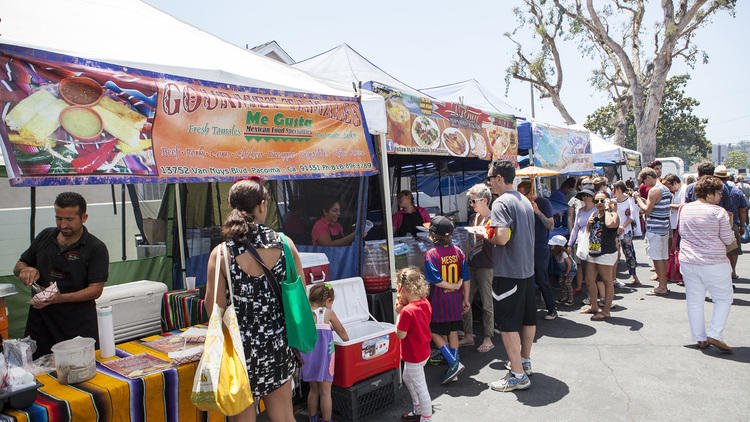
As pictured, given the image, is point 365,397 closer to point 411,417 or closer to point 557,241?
point 411,417

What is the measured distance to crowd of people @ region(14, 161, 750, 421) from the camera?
7.73 feet

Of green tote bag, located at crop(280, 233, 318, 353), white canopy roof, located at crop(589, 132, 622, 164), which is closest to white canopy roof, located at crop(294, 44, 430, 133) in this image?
green tote bag, located at crop(280, 233, 318, 353)

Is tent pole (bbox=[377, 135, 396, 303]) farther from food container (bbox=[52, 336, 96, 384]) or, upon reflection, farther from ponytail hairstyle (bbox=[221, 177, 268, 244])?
food container (bbox=[52, 336, 96, 384])

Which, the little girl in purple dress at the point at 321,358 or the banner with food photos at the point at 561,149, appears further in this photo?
the banner with food photos at the point at 561,149

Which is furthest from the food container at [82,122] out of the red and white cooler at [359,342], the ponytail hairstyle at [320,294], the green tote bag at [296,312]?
the red and white cooler at [359,342]

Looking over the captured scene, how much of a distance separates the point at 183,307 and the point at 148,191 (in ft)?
11.1

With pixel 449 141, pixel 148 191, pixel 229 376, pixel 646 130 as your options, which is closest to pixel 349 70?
pixel 449 141

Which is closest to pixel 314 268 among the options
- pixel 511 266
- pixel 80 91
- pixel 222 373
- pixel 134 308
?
pixel 134 308

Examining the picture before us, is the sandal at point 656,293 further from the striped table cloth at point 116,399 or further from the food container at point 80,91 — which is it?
the food container at point 80,91

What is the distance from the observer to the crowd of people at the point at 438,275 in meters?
2.36

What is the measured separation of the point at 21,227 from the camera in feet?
21.7

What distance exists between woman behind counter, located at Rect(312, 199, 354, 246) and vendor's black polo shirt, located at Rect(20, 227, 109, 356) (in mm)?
2292

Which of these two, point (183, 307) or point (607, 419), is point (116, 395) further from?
point (607, 419)

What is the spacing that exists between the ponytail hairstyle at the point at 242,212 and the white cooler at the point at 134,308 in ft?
5.54
